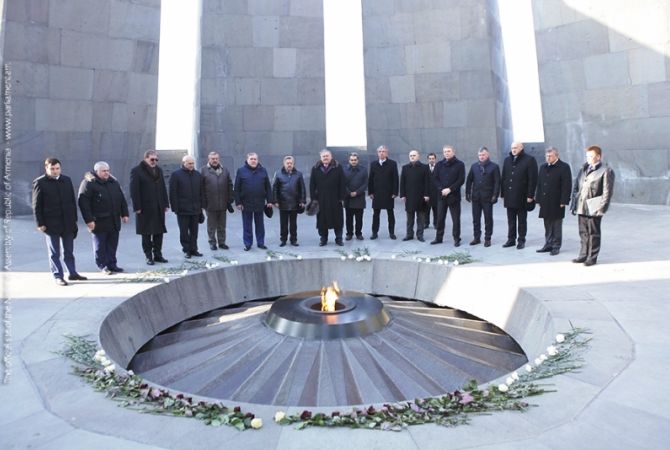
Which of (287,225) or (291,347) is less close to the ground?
(287,225)

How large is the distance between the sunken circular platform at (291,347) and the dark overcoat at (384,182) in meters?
2.05

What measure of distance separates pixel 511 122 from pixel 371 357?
12.3m

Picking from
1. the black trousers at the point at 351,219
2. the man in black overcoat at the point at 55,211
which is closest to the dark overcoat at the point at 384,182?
the black trousers at the point at 351,219

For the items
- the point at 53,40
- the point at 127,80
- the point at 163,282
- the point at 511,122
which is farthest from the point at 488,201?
the point at 53,40

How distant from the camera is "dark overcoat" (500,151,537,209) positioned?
9.10 m

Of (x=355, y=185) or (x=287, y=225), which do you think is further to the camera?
(x=355, y=185)

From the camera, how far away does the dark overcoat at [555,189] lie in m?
8.66

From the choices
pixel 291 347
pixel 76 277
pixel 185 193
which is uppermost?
pixel 185 193

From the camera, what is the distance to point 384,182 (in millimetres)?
10508

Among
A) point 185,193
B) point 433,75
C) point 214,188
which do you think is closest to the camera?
point 185,193

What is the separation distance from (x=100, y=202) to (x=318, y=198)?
3.94m

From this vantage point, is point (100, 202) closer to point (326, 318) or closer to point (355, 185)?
point (326, 318)

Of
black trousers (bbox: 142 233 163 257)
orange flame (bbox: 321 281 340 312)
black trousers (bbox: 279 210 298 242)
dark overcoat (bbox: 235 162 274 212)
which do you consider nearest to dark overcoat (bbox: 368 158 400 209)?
black trousers (bbox: 279 210 298 242)

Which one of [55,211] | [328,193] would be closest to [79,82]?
[55,211]
